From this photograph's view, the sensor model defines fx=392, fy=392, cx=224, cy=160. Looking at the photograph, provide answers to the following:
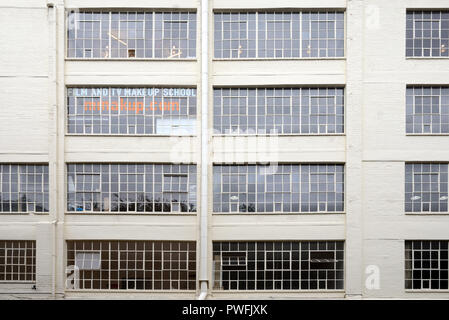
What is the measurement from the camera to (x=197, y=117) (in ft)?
31.3

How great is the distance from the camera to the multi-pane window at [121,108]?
32.0 ft

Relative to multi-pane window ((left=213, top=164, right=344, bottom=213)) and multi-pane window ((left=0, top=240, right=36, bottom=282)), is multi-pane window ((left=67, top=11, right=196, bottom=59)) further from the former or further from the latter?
multi-pane window ((left=0, top=240, right=36, bottom=282))

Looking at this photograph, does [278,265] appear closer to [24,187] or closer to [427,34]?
[24,187]

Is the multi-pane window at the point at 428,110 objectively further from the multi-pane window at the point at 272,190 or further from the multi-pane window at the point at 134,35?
the multi-pane window at the point at 134,35

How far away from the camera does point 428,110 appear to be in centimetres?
957

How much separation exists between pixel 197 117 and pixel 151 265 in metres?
3.86

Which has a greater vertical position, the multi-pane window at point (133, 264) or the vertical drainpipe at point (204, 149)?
the vertical drainpipe at point (204, 149)

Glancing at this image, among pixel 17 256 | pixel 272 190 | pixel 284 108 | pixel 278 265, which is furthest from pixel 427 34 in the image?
pixel 17 256

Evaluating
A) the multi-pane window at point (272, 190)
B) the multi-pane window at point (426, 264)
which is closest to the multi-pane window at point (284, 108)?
the multi-pane window at point (272, 190)

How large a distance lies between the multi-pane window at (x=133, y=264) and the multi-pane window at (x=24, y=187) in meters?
1.30

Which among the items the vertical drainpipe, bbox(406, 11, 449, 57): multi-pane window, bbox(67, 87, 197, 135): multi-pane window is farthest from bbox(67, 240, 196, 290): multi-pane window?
bbox(406, 11, 449, 57): multi-pane window

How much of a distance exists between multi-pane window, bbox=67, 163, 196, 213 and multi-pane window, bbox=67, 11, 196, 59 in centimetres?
281
